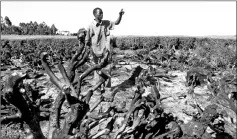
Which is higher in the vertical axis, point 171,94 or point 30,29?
point 30,29

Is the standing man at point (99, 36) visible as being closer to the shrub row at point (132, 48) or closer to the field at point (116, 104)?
the field at point (116, 104)

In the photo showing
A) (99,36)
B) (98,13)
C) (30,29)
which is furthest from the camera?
(30,29)

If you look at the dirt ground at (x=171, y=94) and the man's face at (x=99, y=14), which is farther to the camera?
the man's face at (x=99, y=14)

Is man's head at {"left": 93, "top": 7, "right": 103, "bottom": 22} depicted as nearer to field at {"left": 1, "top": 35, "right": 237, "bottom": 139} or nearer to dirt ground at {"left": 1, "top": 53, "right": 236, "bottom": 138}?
field at {"left": 1, "top": 35, "right": 237, "bottom": 139}

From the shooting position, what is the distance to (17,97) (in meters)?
0.98

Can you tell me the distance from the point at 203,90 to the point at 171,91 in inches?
44.1

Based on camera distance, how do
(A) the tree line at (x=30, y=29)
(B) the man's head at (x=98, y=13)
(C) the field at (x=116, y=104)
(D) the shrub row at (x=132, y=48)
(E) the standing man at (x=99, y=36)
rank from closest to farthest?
(C) the field at (x=116, y=104) → (B) the man's head at (x=98, y=13) → (E) the standing man at (x=99, y=36) → (D) the shrub row at (x=132, y=48) → (A) the tree line at (x=30, y=29)

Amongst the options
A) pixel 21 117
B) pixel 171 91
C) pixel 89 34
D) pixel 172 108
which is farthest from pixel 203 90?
pixel 21 117

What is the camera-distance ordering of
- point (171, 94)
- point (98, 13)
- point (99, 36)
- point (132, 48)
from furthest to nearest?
point (132, 48), point (171, 94), point (99, 36), point (98, 13)

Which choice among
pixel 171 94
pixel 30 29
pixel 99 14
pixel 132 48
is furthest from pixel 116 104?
pixel 30 29

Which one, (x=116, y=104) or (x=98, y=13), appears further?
(x=98, y=13)

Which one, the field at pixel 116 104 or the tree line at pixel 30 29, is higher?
the tree line at pixel 30 29

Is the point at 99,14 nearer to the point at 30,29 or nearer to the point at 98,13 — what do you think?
the point at 98,13

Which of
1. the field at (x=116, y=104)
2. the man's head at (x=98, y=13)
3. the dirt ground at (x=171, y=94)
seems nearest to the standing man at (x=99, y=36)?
the man's head at (x=98, y=13)
